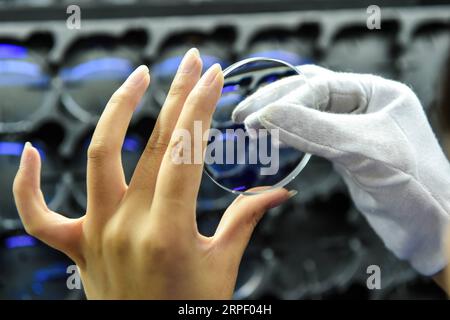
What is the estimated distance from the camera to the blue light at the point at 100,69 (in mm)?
918

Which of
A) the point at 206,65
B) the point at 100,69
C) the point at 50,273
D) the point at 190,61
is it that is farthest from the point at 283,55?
the point at 50,273

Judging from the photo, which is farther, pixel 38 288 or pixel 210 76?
pixel 38 288

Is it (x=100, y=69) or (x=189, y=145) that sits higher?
(x=100, y=69)

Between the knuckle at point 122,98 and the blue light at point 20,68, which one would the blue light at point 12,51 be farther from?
the knuckle at point 122,98

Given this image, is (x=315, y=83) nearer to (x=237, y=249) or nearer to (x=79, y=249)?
(x=237, y=249)

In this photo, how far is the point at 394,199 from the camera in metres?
0.56

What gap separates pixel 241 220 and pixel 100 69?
53 cm

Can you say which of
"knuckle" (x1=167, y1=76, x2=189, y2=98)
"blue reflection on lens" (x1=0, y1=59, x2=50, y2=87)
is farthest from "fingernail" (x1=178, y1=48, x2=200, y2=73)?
"blue reflection on lens" (x1=0, y1=59, x2=50, y2=87)

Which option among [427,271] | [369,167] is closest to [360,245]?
[427,271]

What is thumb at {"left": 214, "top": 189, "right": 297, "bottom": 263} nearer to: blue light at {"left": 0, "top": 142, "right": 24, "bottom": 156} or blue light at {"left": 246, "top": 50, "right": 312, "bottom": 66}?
blue light at {"left": 246, "top": 50, "right": 312, "bottom": 66}

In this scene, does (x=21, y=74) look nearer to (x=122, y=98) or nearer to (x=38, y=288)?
(x=38, y=288)

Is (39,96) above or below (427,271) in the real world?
above

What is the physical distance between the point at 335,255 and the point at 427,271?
0.30 metres

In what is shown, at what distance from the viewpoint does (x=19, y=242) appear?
0.90 m
